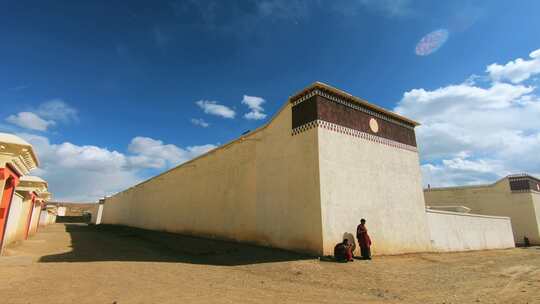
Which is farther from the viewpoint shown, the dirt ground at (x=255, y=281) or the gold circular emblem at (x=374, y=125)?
the gold circular emblem at (x=374, y=125)

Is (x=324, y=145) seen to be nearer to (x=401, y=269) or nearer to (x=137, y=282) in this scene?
(x=401, y=269)

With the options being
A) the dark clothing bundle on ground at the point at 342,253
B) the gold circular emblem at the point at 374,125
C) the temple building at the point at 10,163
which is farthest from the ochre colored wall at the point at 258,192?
the temple building at the point at 10,163

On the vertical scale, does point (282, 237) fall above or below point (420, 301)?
above

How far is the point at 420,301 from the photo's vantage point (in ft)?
17.3

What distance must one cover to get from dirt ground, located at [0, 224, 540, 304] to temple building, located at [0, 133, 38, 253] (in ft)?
5.12

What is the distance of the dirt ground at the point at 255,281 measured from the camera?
506cm

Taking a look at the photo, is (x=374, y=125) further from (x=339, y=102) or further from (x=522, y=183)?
(x=522, y=183)

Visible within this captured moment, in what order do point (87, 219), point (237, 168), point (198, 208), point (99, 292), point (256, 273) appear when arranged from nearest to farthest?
point (99, 292) → point (256, 273) → point (237, 168) → point (198, 208) → point (87, 219)

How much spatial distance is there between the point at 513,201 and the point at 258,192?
82.8 ft

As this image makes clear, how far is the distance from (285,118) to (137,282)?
24.8 feet

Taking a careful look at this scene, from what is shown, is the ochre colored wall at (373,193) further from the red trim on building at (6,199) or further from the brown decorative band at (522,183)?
the brown decorative band at (522,183)

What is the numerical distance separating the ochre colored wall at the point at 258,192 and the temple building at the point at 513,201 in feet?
59.4

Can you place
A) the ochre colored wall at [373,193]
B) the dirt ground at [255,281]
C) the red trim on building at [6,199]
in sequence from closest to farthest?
1. the dirt ground at [255,281]
2. the red trim on building at [6,199]
3. the ochre colored wall at [373,193]

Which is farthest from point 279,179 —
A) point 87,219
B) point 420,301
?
point 87,219
